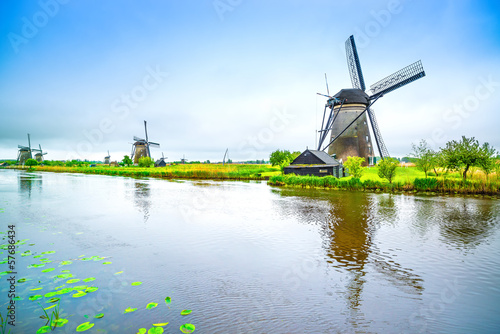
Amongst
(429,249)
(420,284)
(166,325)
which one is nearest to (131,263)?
(166,325)

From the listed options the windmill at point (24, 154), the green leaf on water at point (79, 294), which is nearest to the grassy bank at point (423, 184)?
the green leaf on water at point (79, 294)

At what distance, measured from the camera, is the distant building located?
93.1 ft

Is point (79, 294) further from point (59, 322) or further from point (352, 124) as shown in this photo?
point (352, 124)

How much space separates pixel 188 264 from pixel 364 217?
8540 mm

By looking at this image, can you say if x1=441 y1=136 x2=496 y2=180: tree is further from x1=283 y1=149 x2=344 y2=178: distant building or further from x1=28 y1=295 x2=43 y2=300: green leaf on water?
x1=28 y1=295 x2=43 y2=300: green leaf on water

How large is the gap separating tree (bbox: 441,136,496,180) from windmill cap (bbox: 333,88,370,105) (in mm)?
14081

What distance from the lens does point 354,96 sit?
34500 millimetres

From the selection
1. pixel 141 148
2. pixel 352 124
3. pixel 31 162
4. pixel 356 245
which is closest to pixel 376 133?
pixel 352 124

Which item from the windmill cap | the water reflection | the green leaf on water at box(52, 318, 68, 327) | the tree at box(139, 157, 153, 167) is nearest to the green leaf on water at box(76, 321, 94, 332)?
the green leaf on water at box(52, 318, 68, 327)

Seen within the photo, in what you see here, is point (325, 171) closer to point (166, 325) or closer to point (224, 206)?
point (224, 206)

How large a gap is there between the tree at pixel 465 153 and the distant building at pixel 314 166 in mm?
10160

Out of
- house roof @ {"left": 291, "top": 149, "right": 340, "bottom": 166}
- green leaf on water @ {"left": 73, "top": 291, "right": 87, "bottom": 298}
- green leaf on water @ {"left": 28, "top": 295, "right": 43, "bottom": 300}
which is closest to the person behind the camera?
green leaf on water @ {"left": 28, "top": 295, "right": 43, "bottom": 300}

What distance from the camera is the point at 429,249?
24.3 feet

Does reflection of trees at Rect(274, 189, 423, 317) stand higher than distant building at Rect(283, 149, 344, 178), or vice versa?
distant building at Rect(283, 149, 344, 178)
